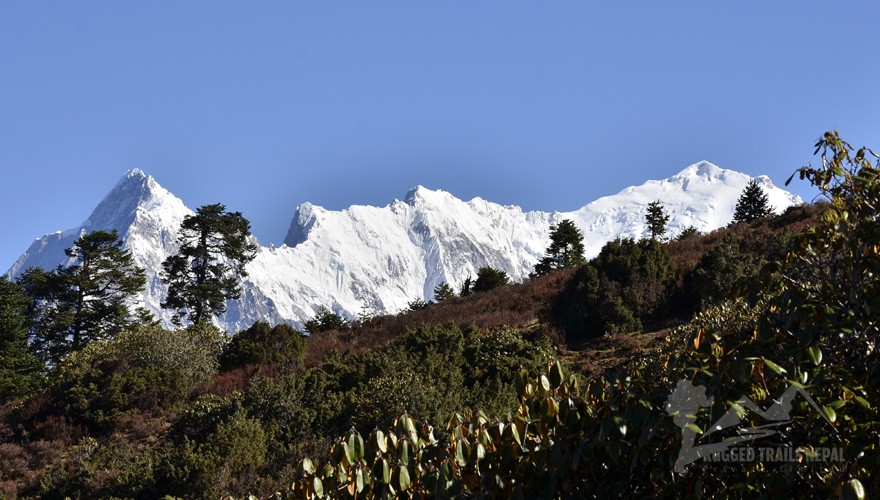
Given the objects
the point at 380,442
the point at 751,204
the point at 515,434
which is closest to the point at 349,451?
the point at 380,442

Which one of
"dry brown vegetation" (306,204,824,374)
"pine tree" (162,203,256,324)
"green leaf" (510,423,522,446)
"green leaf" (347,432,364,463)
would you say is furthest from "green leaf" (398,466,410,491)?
"pine tree" (162,203,256,324)

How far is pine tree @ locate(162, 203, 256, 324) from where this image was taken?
35688 mm

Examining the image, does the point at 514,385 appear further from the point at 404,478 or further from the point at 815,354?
the point at 815,354

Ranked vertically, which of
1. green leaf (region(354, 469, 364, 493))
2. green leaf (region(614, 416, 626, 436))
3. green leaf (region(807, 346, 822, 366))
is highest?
green leaf (region(807, 346, 822, 366))

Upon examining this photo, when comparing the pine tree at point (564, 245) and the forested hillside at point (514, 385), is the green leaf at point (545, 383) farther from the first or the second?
the pine tree at point (564, 245)

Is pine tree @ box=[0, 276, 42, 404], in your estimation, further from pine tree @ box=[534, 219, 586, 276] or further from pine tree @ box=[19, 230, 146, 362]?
pine tree @ box=[534, 219, 586, 276]

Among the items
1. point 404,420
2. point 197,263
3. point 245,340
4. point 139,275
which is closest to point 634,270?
point 245,340

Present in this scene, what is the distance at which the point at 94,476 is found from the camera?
11.5 meters

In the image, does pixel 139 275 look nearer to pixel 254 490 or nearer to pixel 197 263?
pixel 197 263

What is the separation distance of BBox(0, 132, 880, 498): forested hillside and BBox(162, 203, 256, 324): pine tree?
872 millimetres

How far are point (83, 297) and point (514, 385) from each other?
38234 millimetres

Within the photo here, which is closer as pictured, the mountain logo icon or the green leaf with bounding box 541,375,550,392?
the mountain logo icon

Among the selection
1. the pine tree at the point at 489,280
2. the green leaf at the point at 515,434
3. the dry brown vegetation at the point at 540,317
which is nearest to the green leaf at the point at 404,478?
the green leaf at the point at 515,434

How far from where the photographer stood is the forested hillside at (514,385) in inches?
121
